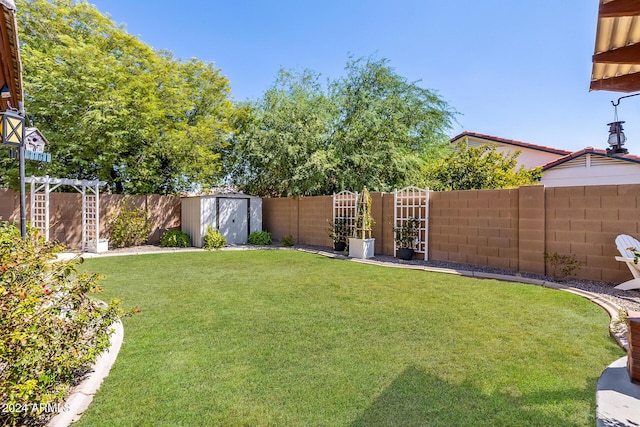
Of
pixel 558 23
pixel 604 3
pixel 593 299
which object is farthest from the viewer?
pixel 558 23

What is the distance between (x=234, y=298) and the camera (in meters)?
4.99

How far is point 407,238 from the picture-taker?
29.2ft

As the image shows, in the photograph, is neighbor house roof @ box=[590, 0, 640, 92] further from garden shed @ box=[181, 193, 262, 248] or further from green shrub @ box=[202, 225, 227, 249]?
garden shed @ box=[181, 193, 262, 248]

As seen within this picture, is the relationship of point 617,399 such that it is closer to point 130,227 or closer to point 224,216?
point 224,216

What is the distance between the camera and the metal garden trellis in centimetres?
973

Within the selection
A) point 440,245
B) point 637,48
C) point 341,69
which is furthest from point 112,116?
point 637,48

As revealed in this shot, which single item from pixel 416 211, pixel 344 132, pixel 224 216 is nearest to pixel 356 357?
pixel 416 211

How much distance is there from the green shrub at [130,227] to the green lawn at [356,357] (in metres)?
7.21

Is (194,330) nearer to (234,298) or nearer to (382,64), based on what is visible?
(234,298)

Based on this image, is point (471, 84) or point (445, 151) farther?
point (445, 151)

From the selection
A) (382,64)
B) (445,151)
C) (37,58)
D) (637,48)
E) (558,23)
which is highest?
(382,64)

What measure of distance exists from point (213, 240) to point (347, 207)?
5086 mm

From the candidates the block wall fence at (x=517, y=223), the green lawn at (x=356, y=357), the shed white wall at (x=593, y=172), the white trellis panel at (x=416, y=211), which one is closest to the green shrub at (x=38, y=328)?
the green lawn at (x=356, y=357)

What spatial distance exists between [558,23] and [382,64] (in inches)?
294
